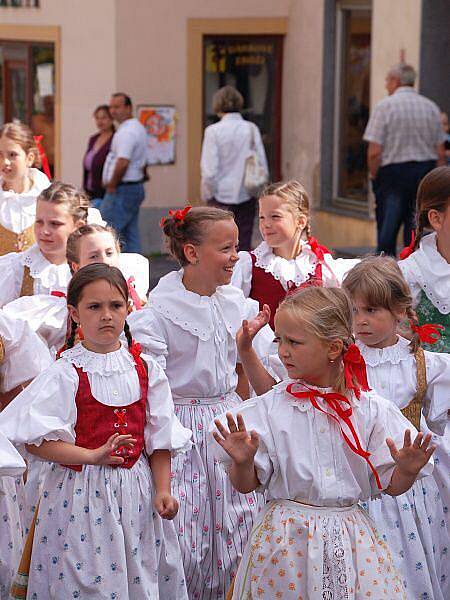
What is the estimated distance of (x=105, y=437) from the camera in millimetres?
4418

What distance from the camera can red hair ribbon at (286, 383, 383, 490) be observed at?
394cm

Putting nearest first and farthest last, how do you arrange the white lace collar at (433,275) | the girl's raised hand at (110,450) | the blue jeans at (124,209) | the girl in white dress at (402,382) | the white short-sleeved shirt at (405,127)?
→ the girl's raised hand at (110,450), the girl in white dress at (402,382), the white lace collar at (433,275), the white short-sleeved shirt at (405,127), the blue jeans at (124,209)

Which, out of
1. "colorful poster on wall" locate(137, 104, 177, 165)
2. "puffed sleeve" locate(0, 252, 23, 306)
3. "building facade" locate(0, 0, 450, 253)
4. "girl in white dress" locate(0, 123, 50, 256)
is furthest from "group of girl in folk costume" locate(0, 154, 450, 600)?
"colorful poster on wall" locate(137, 104, 177, 165)

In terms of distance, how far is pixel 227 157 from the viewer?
12531 mm

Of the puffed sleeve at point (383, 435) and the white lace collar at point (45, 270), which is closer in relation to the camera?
the puffed sleeve at point (383, 435)

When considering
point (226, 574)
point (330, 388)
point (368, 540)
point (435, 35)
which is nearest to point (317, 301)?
point (330, 388)

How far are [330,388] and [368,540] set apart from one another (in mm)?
491

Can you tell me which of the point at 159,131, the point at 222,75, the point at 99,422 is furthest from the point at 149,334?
the point at 222,75

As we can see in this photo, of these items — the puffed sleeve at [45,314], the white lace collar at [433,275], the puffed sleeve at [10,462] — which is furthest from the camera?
the puffed sleeve at [45,314]

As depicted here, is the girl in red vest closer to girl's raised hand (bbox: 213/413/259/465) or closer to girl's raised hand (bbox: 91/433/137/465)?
girl's raised hand (bbox: 91/433/137/465)

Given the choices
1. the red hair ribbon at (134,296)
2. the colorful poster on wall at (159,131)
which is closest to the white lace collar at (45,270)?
the red hair ribbon at (134,296)

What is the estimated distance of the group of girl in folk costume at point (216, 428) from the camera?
12.9 feet

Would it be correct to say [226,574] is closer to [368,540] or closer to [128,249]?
[368,540]

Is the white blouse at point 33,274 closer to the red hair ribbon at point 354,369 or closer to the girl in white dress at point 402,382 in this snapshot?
the girl in white dress at point 402,382
